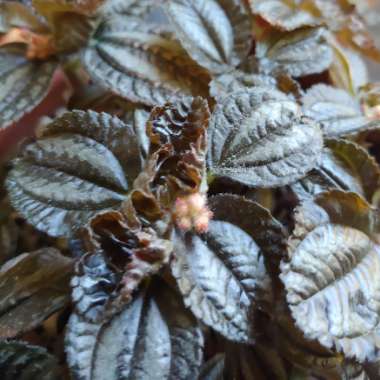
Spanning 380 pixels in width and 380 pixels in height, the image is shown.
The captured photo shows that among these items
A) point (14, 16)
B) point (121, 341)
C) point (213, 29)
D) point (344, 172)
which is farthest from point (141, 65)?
point (121, 341)

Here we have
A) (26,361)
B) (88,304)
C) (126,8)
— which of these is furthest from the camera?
(126,8)

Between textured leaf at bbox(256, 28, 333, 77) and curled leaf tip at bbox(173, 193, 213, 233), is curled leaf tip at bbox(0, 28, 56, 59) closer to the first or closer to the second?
textured leaf at bbox(256, 28, 333, 77)

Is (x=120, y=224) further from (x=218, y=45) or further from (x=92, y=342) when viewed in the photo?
(x=218, y=45)

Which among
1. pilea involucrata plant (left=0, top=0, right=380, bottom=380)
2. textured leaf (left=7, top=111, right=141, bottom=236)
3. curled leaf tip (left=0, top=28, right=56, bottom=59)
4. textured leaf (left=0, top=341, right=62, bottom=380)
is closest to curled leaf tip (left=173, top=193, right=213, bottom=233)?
pilea involucrata plant (left=0, top=0, right=380, bottom=380)

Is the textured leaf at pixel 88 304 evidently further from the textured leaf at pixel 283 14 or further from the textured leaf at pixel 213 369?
the textured leaf at pixel 283 14

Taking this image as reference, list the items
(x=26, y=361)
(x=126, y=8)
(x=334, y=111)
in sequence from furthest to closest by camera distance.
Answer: (x=126, y=8)
(x=334, y=111)
(x=26, y=361)

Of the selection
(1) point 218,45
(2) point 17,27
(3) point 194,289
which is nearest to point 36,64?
(2) point 17,27

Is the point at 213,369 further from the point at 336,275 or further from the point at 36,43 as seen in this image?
the point at 36,43
